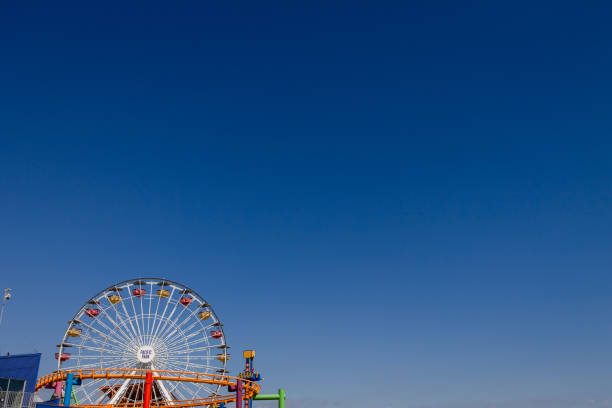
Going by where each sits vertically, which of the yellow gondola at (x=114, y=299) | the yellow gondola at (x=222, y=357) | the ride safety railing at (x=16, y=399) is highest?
the yellow gondola at (x=114, y=299)

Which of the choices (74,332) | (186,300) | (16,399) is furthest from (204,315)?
(16,399)

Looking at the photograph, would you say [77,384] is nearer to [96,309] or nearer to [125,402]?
[125,402]

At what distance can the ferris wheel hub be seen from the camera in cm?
5681

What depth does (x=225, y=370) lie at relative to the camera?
5925 centimetres

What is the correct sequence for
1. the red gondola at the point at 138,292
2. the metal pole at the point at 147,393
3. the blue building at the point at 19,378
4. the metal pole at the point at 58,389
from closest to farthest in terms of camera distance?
the blue building at the point at 19,378, the metal pole at the point at 147,393, the metal pole at the point at 58,389, the red gondola at the point at 138,292

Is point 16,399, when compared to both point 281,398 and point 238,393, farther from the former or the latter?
point 281,398

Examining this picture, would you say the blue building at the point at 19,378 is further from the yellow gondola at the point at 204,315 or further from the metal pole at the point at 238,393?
the yellow gondola at the point at 204,315

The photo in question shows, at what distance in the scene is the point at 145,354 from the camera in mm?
57156

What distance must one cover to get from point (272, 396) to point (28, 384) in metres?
29.4

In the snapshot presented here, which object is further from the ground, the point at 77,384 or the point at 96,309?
the point at 96,309

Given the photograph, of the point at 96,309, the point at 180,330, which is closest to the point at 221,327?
the point at 180,330

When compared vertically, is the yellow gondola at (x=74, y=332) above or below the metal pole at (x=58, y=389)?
above

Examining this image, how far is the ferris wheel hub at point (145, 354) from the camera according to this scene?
186ft

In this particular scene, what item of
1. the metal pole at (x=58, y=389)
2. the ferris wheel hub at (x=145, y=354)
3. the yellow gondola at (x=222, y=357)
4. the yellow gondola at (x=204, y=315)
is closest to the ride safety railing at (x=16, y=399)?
the metal pole at (x=58, y=389)
